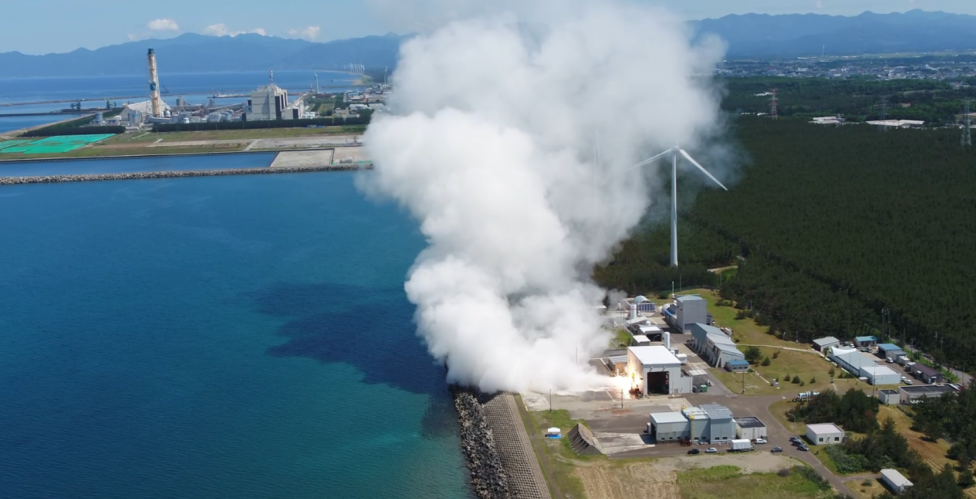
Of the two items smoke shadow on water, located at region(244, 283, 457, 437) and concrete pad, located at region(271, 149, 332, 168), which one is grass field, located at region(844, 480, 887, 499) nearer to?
smoke shadow on water, located at region(244, 283, 457, 437)

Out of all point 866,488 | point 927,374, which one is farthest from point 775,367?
point 866,488

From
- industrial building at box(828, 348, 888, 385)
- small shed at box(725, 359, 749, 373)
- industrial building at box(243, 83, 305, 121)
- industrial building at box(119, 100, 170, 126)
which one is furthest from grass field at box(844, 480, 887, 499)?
industrial building at box(119, 100, 170, 126)

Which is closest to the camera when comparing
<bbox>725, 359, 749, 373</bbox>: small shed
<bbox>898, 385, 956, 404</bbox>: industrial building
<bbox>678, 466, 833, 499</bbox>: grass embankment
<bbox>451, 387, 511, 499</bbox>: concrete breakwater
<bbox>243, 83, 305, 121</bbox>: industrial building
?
<bbox>678, 466, 833, 499</bbox>: grass embankment

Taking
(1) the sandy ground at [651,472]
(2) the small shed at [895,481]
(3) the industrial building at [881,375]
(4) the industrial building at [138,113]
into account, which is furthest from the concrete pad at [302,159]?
(2) the small shed at [895,481]

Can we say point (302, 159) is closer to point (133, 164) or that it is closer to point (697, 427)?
point (133, 164)

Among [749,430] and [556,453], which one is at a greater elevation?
[749,430]

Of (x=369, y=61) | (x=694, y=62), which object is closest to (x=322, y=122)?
(x=694, y=62)

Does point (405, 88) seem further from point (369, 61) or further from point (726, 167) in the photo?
point (369, 61)
